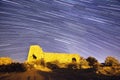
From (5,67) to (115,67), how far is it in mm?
21054

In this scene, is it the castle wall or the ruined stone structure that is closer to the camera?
the castle wall

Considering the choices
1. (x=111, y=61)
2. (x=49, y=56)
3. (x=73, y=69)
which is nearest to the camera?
(x=73, y=69)

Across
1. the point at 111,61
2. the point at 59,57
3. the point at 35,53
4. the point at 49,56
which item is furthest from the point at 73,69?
the point at 35,53

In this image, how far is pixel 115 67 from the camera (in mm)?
35156

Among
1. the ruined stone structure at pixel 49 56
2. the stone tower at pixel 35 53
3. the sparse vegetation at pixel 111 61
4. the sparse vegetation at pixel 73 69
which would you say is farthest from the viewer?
the stone tower at pixel 35 53

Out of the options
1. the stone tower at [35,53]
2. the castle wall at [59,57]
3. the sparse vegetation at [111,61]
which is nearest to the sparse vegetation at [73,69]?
the sparse vegetation at [111,61]

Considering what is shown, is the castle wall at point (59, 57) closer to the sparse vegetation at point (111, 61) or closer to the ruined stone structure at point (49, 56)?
the ruined stone structure at point (49, 56)

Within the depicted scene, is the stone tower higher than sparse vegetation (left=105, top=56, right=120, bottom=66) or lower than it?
higher

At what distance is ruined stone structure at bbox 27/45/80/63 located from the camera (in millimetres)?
40344

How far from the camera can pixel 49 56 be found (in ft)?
133

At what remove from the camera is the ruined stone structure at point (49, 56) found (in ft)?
132

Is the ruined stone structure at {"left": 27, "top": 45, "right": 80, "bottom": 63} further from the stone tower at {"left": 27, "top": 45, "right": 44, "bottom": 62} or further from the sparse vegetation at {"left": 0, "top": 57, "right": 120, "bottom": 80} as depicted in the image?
the sparse vegetation at {"left": 0, "top": 57, "right": 120, "bottom": 80}

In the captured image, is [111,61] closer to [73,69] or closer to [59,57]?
[73,69]

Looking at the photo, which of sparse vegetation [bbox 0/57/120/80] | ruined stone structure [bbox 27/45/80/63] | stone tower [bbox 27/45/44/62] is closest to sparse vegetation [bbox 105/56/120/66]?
sparse vegetation [bbox 0/57/120/80]
